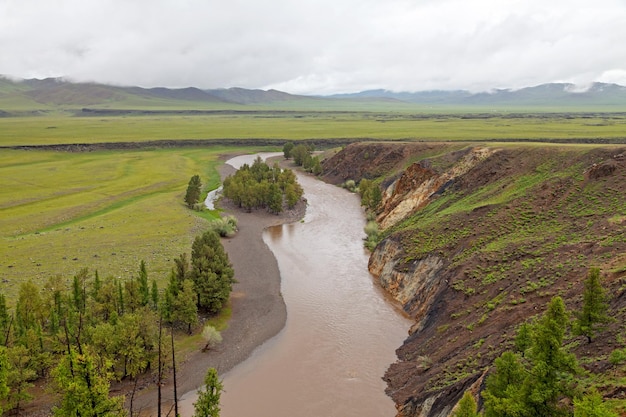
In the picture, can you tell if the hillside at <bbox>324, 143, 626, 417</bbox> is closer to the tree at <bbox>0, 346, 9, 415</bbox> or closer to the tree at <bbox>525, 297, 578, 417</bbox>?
the tree at <bbox>525, 297, 578, 417</bbox>

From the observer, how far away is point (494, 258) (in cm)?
4069

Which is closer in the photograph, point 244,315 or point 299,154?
point 244,315

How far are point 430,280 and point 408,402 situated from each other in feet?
54.4

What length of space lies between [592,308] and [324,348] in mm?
21989

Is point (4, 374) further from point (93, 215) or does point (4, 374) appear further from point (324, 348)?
point (93, 215)

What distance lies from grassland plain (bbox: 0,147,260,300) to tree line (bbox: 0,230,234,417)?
403 inches

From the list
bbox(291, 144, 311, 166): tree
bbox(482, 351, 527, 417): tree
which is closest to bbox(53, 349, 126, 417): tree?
bbox(482, 351, 527, 417): tree

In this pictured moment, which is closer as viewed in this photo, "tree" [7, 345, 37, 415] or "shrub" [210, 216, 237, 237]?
"tree" [7, 345, 37, 415]

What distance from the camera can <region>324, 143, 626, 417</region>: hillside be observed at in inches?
1096

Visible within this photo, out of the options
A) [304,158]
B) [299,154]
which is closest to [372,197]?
[304,158]

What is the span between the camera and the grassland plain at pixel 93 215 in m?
54.1

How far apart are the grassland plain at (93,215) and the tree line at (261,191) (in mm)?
9884

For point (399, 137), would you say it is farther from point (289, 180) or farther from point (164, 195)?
point (164, 195)

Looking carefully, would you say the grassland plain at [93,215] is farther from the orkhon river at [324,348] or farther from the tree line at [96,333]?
Answer: the orkhon river at [324,348]
